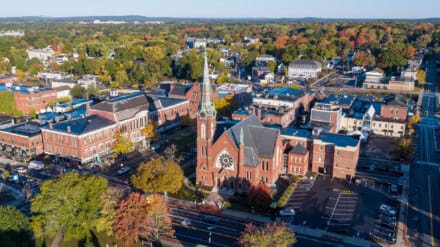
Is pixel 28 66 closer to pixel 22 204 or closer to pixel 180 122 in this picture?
pixel 180 122

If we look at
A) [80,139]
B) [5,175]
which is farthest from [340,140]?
[5,175]

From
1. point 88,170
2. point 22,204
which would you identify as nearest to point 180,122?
point 88,170

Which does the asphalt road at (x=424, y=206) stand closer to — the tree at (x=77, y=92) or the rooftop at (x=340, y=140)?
the rooftop at (x=340, y=140)

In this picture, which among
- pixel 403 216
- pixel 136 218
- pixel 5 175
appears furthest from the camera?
pixel 5 175

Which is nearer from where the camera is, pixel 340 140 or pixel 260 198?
pixel 260 198

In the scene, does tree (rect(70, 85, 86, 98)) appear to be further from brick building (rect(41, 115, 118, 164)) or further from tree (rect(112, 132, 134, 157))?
tree (rect(112, 132, 134, 157))

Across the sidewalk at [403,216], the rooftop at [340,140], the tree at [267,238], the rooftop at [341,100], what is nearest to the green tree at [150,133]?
the rooftop at [340,140]

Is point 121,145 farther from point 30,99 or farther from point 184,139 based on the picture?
point 30,99
